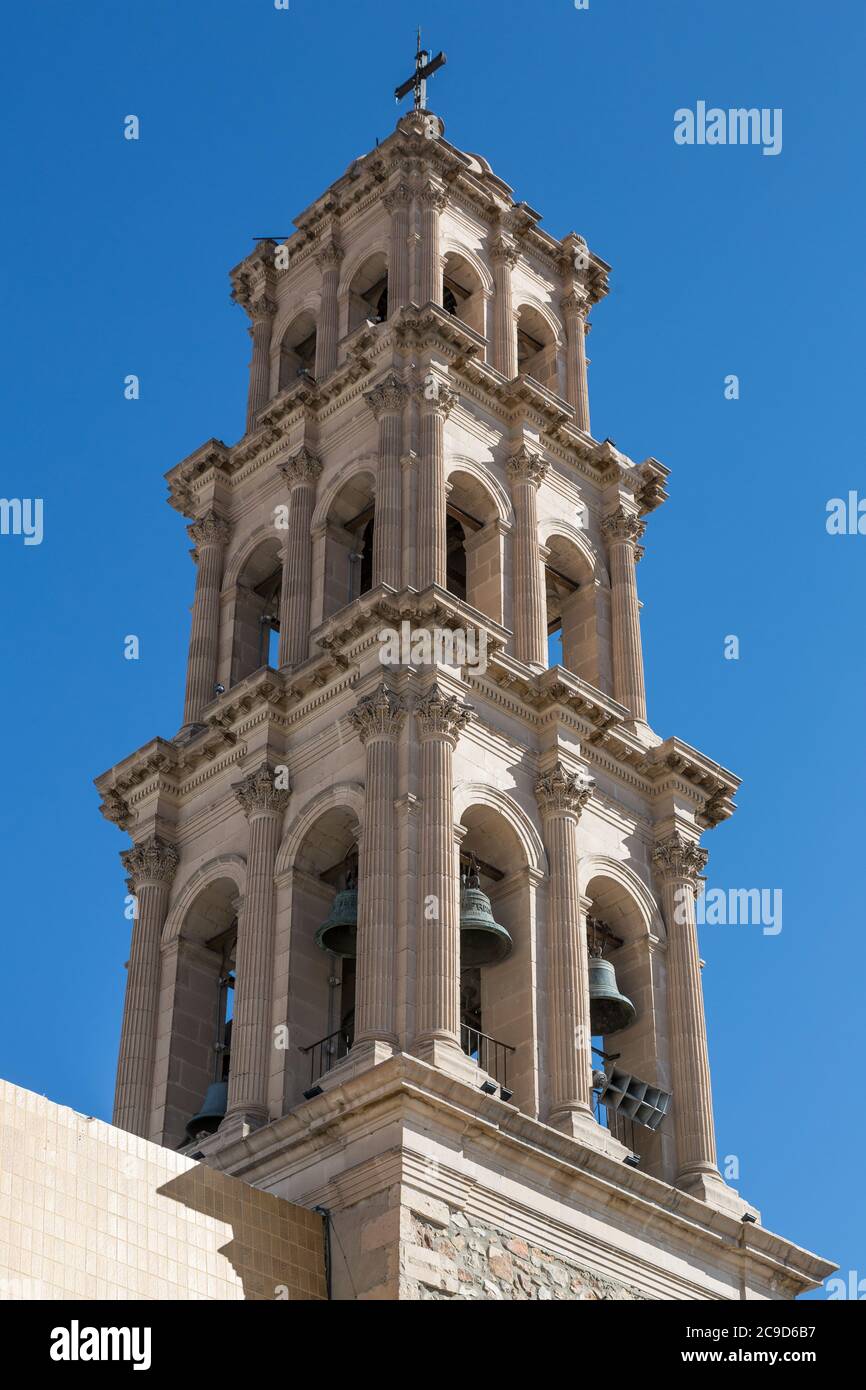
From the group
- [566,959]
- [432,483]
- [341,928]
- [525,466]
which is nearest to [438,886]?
[341,928]

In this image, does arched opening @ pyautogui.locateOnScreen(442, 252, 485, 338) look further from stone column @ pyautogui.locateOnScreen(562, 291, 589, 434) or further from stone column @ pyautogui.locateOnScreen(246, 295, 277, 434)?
stone column @ pyautogui.locateOnScreen(246, 295, 277, 434)

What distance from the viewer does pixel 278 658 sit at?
167 ft

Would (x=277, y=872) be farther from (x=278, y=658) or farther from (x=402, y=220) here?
(x=402, y=220)

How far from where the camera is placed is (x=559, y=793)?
47.1 m

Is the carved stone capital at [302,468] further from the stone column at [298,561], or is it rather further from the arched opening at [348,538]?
the arched opening at [348,538]

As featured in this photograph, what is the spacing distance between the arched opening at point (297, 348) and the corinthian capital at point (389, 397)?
8362 millimetres

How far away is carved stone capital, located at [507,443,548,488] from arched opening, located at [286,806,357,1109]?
11.1 m

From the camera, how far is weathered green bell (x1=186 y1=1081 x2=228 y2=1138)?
147 ft

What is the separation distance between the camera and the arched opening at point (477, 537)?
170ft

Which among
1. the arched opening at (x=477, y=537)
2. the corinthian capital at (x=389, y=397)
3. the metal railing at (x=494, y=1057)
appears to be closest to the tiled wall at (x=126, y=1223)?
the metal railing at (x=494, y=1057)

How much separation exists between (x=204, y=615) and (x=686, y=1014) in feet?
50.3

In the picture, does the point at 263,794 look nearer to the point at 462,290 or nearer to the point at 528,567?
the point at 528,567

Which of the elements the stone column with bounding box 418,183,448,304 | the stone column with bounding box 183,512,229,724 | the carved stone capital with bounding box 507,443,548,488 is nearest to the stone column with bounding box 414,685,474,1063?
the stone column with bounding box 183,512,229,724
